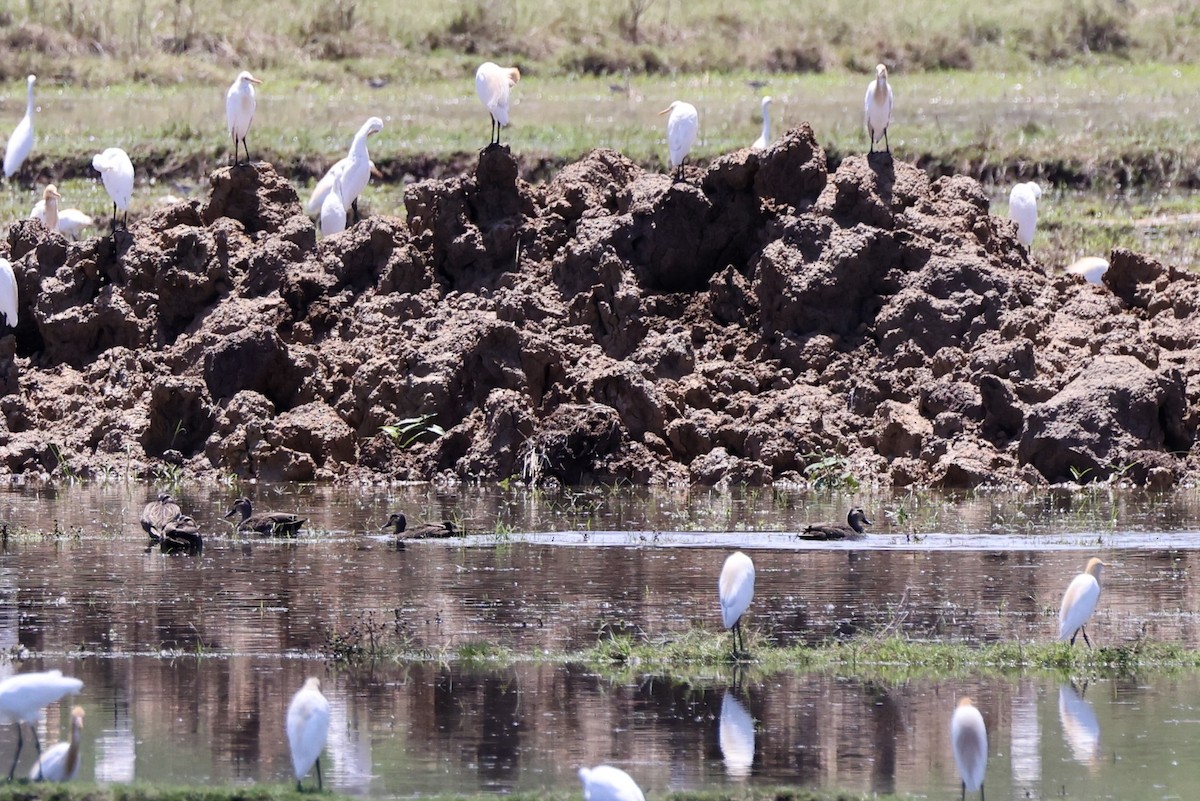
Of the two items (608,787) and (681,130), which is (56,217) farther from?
(608,787)

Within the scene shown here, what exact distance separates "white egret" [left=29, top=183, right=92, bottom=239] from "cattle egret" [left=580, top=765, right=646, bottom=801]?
2143cm

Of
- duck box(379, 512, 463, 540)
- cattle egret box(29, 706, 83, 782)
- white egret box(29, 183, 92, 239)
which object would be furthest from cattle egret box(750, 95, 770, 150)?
cattle egret box(29, 706, 83, 782)

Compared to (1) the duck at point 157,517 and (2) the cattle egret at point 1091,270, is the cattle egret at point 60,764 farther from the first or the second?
(2) the cattle egret at point 1091,270

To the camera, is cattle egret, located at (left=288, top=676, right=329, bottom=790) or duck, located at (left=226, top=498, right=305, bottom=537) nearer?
cattle egret, located at (left=288, top=676, right=329, bottom=790)

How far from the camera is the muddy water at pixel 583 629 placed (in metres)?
9.95

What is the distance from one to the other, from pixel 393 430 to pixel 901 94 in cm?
2292

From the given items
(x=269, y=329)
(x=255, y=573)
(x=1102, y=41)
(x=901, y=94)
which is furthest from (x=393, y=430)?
(x=1102, y=41)

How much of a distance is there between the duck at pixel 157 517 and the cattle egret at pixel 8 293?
307 inches

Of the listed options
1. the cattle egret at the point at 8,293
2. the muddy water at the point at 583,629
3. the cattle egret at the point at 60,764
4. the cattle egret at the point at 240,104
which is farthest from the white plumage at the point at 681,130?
the cattle egret at the point at 60,764

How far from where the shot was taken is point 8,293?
24875 millimetres

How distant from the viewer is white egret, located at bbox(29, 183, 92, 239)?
92.2 feet

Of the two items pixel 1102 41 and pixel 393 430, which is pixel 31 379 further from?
pixel 1102 41

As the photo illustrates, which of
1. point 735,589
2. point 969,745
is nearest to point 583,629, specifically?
point 735,589

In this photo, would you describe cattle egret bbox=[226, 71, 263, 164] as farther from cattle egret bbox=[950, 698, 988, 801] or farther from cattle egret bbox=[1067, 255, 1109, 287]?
cattle egret bbox=[950, 698, 988, 801]
